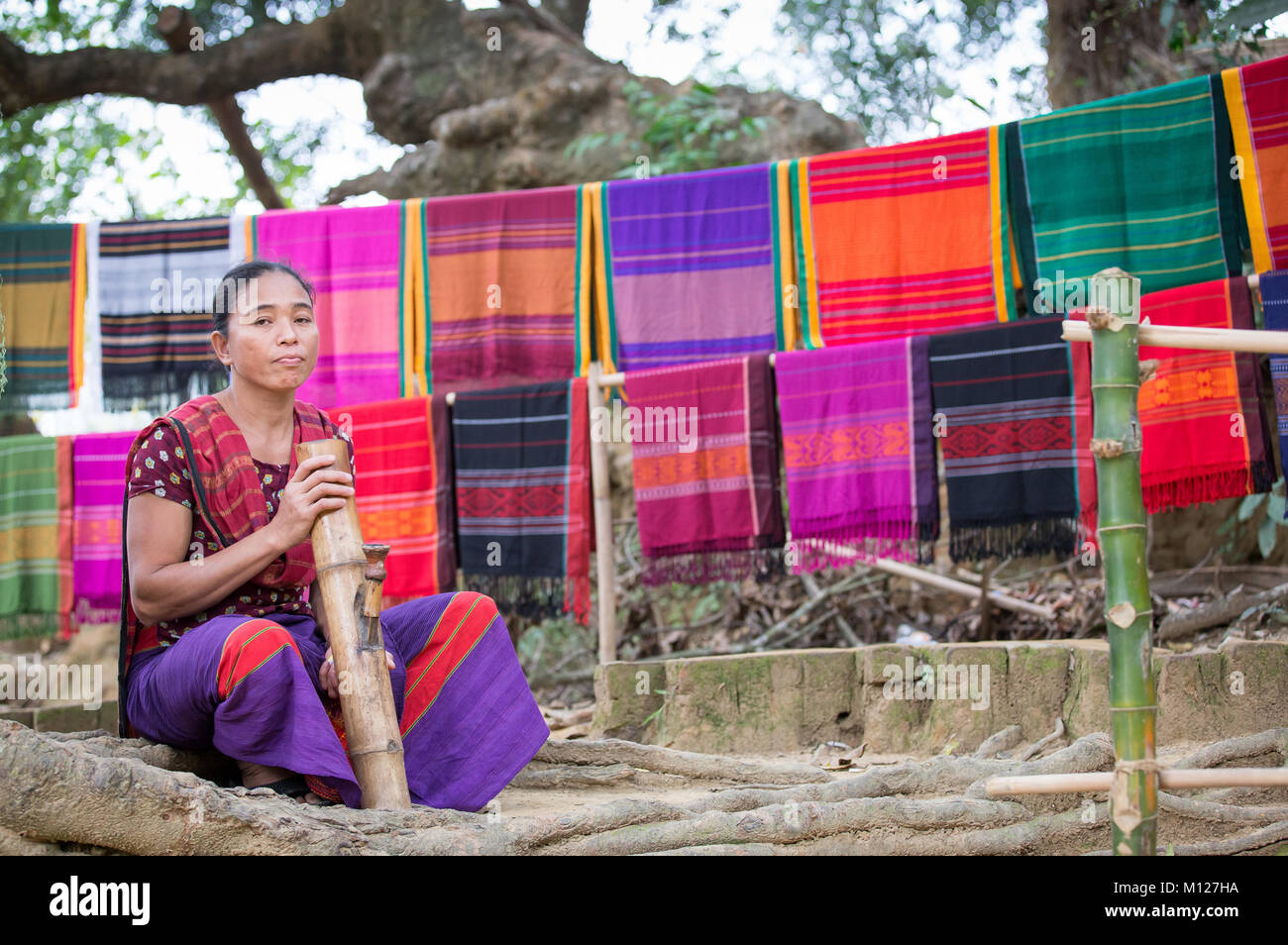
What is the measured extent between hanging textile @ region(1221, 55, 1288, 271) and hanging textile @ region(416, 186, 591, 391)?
8.12 ft

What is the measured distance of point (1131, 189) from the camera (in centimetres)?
430

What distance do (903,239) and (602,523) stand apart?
5.42ft

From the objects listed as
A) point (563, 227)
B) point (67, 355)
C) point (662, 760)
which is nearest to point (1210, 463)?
point (662, 760)

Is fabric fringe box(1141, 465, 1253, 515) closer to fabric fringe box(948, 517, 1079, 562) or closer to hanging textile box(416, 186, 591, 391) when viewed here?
fabric fringe box(948, 517, 1079, 562)

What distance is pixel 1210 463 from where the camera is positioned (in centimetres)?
404

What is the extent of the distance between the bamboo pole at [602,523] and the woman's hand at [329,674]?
7.37 ft

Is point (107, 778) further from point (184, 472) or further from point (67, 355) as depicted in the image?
point (67, 355)

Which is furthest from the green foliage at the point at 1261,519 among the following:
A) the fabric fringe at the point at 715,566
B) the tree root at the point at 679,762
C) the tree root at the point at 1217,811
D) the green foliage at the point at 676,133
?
the green foliage at the point at 676,133

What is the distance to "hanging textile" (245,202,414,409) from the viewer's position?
508 centimetres

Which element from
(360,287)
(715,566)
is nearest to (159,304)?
(360,287)

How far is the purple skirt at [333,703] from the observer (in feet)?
7.70

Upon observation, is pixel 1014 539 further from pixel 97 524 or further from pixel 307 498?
pixel 97 524

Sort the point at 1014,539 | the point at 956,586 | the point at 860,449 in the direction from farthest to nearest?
the point at 956,586 < the point at 860,449 < the point at 1014,539

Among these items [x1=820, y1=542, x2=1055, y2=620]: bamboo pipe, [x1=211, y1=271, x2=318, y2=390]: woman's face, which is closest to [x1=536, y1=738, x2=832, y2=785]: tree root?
[x1=211, y1=271, x2=318, y2=390]: woman's face
